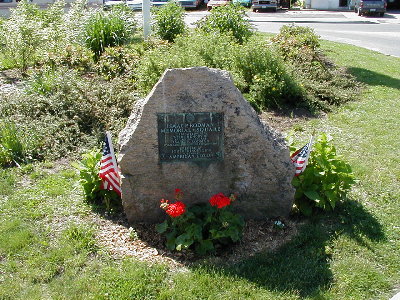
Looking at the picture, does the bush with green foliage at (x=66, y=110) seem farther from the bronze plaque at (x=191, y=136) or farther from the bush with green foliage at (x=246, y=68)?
the bronze plaque at (x=191, y=136)

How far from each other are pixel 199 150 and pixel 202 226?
0.78m

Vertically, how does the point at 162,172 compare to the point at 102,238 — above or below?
above

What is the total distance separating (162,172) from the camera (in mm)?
4730

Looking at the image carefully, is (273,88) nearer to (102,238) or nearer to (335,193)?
(335,193)

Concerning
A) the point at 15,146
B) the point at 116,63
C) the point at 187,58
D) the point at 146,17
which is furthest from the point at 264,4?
the point at 15,146

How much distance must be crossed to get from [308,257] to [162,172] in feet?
5.47

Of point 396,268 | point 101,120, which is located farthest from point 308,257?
point 101,120

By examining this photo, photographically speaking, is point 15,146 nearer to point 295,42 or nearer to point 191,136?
point 191,136

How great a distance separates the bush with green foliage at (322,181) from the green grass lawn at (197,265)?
19cm

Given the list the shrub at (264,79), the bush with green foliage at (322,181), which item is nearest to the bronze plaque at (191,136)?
the bush with green foliage at (322,181)

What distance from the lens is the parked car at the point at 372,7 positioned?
2864cm

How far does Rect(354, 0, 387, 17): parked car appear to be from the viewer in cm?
2864

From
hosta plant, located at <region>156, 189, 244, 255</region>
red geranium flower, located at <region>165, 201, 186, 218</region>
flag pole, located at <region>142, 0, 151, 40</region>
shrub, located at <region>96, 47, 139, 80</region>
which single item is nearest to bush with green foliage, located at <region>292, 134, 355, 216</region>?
hosta plant, located at <region>156, 189, 244, 255</region>

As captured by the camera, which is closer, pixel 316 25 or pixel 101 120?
pixel 101 120
